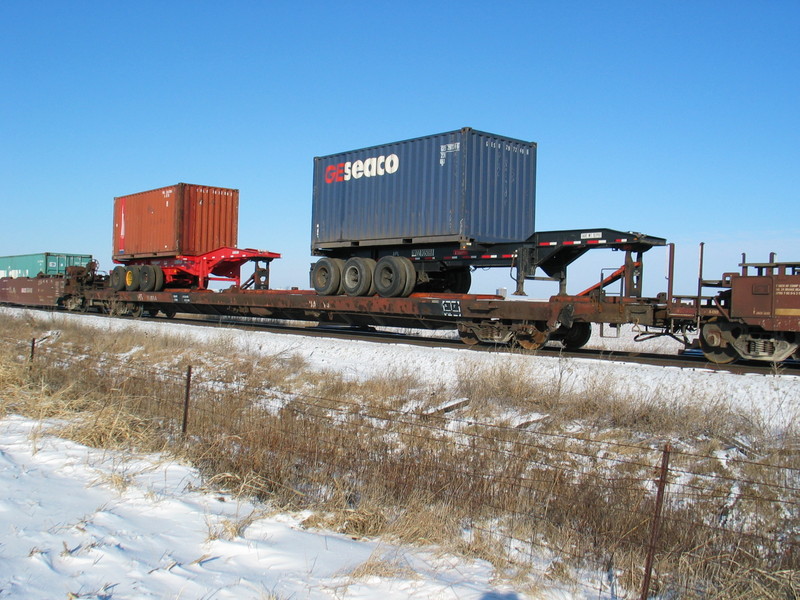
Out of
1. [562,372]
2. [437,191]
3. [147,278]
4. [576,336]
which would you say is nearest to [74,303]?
[147,278]

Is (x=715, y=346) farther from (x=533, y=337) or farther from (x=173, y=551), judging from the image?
(x=173, y=551)

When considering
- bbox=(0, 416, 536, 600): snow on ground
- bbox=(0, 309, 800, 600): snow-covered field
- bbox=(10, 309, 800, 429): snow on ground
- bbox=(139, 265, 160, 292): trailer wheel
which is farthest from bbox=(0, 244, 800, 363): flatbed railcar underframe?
bbox=(0, 416, 536, 600): snow on ground

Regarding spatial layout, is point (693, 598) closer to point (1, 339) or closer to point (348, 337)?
point (348, 337)

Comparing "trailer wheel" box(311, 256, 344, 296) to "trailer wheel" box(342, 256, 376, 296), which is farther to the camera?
"trailer wheel" box(311, 256, 344, 296)

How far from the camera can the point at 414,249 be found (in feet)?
48.9

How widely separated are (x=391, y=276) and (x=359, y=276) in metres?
0.90

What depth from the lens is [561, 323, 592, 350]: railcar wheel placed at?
42.8 ft

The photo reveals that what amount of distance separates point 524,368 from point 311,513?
4.58 m

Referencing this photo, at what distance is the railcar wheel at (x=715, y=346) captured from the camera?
35.3ft

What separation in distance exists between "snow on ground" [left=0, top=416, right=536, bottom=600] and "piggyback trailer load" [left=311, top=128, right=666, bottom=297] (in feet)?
28.0

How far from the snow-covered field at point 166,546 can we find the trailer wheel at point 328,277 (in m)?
9.04

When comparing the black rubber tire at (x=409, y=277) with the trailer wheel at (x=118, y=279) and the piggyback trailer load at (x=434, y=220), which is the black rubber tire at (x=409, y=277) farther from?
the trailer wheel at (x=118, y=279)

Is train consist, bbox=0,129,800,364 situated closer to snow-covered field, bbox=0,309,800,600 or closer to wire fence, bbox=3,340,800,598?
snow-covered field, bbox=0,309,800,600

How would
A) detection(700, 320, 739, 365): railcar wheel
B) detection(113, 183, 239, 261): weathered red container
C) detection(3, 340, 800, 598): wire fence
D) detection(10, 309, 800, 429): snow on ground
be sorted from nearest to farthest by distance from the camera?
detection(3, 340, 800, 598): wire fence < detection(10, 309, 800, 429): snow on ground < detection(700, 320, 739, 365): railcar wheel < detection(113, 183, 239, 261): weathered red container
